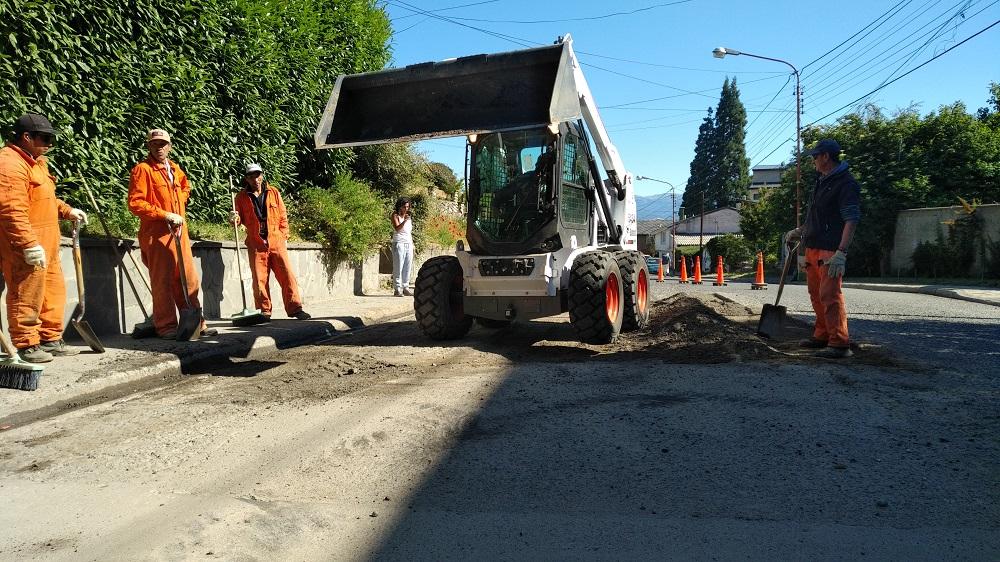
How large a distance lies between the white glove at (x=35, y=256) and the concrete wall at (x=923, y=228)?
2211 centimetres

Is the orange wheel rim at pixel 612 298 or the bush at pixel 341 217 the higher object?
the bush at pixel 341 217

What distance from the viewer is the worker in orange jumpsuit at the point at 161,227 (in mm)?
6270

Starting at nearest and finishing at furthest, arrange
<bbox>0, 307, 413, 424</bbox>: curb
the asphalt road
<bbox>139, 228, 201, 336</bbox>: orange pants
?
1. the asphalt road
2. <bbox>0, 307, 413, 424</bbox>: curb
3. <bbox>139, 228, 201, 336</bbox>: orange pants

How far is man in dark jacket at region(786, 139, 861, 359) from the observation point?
5.48 meters

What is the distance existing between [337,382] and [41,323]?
259 centimetres

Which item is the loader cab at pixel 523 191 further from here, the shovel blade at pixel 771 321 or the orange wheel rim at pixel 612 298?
the shovel blade at pixel 771 321

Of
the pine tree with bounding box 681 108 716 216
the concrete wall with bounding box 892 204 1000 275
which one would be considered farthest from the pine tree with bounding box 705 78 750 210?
the concrete wall with bounding box 892 204 1000 275

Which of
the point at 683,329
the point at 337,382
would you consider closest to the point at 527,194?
the point at 683,329

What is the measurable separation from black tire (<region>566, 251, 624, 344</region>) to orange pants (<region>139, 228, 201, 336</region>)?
3.77 metres

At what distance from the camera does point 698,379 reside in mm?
4680

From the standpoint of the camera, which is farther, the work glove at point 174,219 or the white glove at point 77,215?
the work glove at point 174,219

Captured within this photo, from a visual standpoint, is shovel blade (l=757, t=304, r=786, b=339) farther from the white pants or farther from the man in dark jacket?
the white pants

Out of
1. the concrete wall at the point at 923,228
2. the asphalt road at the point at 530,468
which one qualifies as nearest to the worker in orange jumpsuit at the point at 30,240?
the asphalt road at the point at 530,468

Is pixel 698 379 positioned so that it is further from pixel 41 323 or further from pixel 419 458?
pixel 41 323
